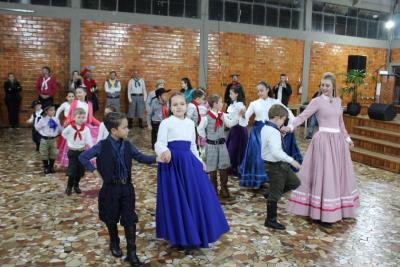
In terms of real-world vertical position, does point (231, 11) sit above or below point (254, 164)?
above

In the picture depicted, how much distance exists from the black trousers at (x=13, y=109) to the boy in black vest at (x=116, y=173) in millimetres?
8342

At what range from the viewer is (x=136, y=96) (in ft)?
38.1

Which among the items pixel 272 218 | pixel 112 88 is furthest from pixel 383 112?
pixel 112 88

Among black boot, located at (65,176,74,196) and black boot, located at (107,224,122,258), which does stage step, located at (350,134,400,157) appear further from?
black boot, located at (107,224,122,258)

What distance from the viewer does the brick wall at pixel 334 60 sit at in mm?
Answer: 14430

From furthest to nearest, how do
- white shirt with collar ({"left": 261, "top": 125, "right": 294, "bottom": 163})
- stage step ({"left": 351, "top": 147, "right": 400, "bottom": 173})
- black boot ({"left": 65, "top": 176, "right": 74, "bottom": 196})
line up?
stage step ({"left": 351, "top": 147, "right": 400, "bottom": 173}) < black boot ({"left": 65, "top": 176, "right": 74, "bottom": 196}) < white shirt with collar ({"left": 261, "top": 125, "right": 294, "bottom": 163})

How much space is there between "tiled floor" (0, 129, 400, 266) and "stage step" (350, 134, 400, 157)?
2.21 metres

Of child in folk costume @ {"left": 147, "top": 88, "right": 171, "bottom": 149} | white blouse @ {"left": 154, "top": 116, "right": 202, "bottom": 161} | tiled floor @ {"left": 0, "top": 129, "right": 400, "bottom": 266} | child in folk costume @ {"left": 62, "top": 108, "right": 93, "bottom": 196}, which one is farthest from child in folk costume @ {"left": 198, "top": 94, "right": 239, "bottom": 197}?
child in folk costume @ {"left": 147, "top": 88, "right": 171, "bottom": 149}

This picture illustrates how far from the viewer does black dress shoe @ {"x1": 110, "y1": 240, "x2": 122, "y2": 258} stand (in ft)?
11.5

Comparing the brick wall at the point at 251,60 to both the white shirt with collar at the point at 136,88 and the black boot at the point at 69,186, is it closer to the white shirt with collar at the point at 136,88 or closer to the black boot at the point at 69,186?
the white shirt with collar at the point at 136,88

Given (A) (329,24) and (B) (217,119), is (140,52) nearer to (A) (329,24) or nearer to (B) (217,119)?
(A) (329,24)

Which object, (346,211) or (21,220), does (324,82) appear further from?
(21,220)

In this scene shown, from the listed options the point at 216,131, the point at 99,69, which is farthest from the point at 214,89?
the point at 216,131

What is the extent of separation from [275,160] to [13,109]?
344 inches
